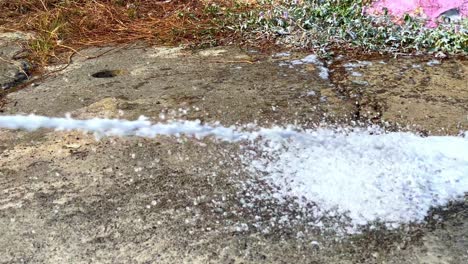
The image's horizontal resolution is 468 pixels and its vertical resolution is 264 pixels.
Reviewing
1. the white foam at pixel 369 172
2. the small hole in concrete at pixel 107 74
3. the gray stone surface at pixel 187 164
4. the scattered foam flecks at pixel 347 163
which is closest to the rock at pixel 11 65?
the gray stone surface at pixel 187 164

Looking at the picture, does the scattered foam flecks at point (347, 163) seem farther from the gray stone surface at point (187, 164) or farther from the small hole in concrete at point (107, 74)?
the small hole in concrete at point (107, 74)

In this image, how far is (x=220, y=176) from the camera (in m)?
1.63

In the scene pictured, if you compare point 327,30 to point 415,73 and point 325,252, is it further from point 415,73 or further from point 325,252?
point 325,252

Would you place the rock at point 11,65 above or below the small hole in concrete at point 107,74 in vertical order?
above

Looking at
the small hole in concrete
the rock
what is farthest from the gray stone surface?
the rock

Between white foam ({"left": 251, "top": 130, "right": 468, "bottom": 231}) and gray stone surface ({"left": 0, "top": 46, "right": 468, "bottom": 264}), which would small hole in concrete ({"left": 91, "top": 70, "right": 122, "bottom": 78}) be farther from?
white foam ({"left": 251, "top": 130, "right": 468, "bottom": 231})

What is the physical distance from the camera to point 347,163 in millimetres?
1675

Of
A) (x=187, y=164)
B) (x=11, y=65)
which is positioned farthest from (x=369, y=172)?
(x=11, y=65)

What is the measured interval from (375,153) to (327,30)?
1.17 metres

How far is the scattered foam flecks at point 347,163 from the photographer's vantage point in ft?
4.85

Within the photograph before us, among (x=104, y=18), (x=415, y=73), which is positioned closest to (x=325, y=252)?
(x=415, y=73)

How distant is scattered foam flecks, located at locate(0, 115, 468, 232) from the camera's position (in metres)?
1.48

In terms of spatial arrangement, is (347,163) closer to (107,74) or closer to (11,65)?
(107,74)

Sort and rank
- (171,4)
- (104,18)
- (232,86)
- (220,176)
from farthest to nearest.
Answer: (171,4)
(104,18)
(232,86)
(220,176)
